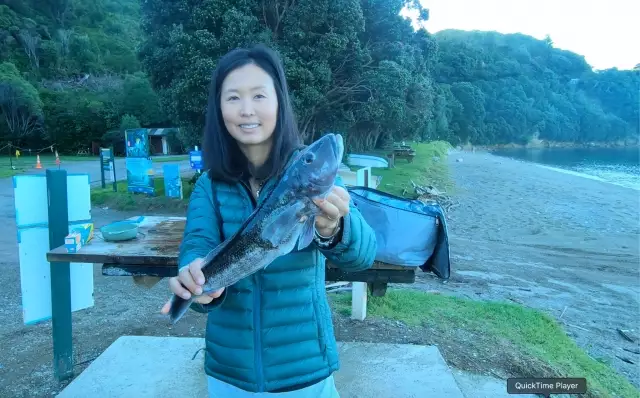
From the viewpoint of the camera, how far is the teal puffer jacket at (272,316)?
Answer: 6.01 ft

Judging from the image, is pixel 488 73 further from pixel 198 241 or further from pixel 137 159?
pixel 198 241

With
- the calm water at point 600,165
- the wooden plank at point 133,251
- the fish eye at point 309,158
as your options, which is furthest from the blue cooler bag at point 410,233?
the calm water at point 600,165

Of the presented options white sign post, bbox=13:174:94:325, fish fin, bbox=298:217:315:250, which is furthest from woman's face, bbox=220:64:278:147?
white sign post, bbox=13:174:94:325

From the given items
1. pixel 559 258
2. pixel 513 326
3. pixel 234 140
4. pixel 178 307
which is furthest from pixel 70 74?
pixel 178 307

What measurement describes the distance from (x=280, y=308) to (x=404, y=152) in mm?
30757

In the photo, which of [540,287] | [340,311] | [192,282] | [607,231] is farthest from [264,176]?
[607,231]

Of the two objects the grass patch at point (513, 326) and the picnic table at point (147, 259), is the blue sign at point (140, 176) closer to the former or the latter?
the grass patch at point (513, 326)

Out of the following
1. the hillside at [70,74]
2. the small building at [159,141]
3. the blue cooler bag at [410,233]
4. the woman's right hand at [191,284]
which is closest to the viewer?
the woman's right hand at [191,284]

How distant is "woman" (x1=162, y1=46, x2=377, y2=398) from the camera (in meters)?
1.83

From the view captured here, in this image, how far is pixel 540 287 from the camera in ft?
30.2

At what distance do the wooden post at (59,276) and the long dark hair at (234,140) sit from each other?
2.47m

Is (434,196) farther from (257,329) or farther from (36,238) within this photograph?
(257,329)

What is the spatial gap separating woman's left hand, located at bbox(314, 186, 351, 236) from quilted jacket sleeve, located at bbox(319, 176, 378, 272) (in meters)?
0.05

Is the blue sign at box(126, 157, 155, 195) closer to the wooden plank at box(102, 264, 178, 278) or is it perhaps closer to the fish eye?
the wooden plank at box(102, 264, 178, 278)
